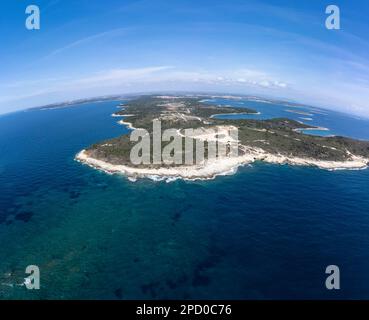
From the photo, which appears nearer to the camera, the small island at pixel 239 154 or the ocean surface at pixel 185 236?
the ocean surface at pixel 185 236

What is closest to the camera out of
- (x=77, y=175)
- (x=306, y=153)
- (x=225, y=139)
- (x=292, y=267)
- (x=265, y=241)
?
(x=292, y=267)

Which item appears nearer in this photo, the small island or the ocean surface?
the ocean surface

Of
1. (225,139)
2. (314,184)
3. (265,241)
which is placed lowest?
(265,241)

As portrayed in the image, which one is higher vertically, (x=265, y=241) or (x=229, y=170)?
(x=229, y=170)

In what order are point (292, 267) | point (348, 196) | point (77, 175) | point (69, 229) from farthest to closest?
point (77, 175), point (348, 196), point (69, 229), point (292, 267)

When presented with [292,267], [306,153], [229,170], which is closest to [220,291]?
[292,267]

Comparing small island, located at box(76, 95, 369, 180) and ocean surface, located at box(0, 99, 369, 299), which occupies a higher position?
small island, located at box(76, 95, 369, 180)

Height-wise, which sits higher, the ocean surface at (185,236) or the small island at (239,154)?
the small island at (239,154)

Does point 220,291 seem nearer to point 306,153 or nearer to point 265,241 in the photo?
point 265,241
